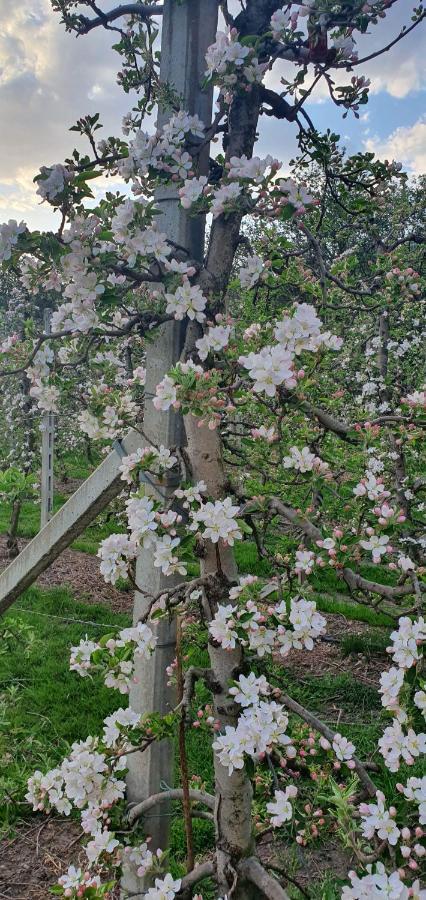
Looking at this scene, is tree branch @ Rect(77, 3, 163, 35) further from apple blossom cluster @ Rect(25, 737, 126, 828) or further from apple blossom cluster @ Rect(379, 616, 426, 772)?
apple blossom cluster @ Rect(25, 737, 126, 828)

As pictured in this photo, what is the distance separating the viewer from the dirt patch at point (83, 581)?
5.82 metres

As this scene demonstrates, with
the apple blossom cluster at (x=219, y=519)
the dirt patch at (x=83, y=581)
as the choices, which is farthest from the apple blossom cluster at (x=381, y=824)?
the dirt patch at (x=83, y=581)

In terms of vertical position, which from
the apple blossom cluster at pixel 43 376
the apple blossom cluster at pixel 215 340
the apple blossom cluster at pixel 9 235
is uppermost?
the apple blossom cluster at pixel 9 235

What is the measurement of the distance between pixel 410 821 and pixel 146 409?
4.70ft

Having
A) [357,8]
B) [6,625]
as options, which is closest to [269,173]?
[357,8]

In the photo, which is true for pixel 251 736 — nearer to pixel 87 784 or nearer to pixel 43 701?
pixel 87 784

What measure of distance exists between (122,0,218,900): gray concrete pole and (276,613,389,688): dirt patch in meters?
2.38

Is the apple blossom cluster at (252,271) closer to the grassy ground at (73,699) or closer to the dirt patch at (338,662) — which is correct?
the grassy ground at (73,699)

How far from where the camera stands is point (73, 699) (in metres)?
3.93

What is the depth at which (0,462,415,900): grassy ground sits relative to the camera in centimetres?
305

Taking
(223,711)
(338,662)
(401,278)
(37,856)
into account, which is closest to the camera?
(223,711)

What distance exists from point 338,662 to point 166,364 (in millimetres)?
3603

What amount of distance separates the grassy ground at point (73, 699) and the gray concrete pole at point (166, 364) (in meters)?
0.40

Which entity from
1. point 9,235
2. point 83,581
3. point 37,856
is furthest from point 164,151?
point 83,581
